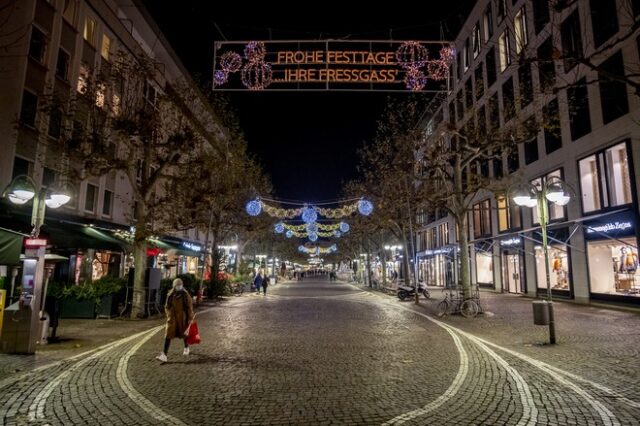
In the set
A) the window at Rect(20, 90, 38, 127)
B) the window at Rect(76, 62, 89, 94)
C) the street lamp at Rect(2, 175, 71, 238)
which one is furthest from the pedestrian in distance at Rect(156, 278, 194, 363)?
the window at Rect(76, 62, 89, 94)

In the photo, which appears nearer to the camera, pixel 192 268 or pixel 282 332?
pixel 282 332

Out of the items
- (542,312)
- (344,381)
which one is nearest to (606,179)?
(542,312)

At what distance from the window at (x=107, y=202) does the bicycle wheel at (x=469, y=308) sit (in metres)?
20.9

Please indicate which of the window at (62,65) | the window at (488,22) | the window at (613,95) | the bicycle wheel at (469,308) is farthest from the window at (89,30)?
the window at (488,22)

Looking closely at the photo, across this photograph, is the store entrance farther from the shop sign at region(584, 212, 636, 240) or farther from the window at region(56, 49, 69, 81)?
the window at region(56, 49, 69, 81)

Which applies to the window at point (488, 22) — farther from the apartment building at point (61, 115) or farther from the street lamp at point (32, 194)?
the street lamp at point (32, 194)

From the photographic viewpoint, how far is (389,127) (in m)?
30.1

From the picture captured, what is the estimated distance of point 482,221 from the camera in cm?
3681

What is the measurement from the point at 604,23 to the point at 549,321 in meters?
16.5

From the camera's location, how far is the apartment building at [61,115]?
59.9 ft

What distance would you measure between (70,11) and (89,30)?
74.3 inches

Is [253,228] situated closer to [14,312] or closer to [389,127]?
[389,127]

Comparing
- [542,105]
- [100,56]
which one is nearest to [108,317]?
[100,56]

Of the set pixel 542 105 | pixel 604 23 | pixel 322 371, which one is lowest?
pixel 322 371
